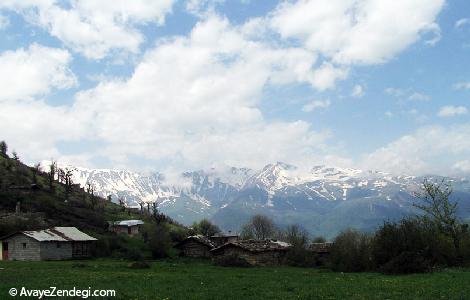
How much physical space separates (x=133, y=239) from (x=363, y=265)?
6281cm

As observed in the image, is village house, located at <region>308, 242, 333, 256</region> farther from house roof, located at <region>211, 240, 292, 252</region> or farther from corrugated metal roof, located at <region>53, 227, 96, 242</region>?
corrugated metal roof, located at <region>53, 227, 96, 242</region>

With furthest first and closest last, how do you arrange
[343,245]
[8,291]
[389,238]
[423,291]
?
1. [343,245]
2. [389,238]
3. [423,291]
4. [8,291]

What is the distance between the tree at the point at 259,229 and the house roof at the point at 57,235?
282ft

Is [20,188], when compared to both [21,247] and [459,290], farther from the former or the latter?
[459,290]

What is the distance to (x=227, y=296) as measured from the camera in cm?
2820

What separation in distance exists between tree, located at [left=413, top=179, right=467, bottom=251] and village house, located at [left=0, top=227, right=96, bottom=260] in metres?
57.7

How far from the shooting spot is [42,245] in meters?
79.3

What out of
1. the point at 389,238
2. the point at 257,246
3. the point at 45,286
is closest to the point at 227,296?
the point at 45,286

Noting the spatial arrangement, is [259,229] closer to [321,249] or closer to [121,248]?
[321,249]

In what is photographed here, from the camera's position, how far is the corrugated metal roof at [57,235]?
260 ft

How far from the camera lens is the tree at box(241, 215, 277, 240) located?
172 m

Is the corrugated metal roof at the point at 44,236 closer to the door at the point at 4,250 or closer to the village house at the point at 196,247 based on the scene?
the door at the point at 4,250

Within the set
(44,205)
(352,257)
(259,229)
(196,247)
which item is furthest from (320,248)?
(259,229)

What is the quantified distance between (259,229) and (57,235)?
98.3 meters
